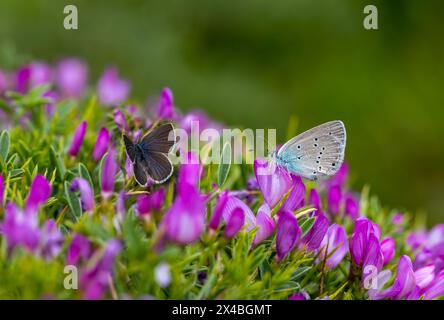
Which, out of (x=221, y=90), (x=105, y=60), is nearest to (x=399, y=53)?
(x=221, y=90)

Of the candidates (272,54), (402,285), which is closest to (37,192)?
(402,285)

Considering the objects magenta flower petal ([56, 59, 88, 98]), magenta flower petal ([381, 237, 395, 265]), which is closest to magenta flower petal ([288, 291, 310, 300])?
magenta flower petal ([381, 237, 395, 265])

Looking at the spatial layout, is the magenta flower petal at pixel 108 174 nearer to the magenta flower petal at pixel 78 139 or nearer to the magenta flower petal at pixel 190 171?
the magenta flower petal at pixel 190 171

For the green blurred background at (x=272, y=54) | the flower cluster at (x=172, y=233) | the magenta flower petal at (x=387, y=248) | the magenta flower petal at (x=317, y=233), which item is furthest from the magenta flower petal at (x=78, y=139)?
the green blurred background at (x=272, y=54)

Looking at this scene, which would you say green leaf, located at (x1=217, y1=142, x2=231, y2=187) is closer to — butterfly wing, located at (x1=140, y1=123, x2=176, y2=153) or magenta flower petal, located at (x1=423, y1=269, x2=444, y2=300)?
butterfly wing, located at (x1=140, y1=123, x2=176, y2=153)

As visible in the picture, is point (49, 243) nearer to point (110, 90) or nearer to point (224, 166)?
point (224, 166)
